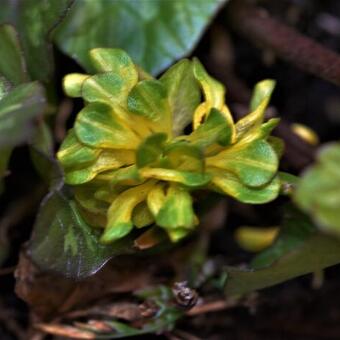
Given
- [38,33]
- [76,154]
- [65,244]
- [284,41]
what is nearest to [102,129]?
[76,154]

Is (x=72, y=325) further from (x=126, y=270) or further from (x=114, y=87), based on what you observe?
(x=114, y=87)

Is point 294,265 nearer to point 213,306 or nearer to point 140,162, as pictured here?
point 140,162

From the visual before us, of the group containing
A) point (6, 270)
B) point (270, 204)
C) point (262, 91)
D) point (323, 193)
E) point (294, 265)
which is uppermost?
point (323, 193)

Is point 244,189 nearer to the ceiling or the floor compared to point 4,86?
nearer to the floor

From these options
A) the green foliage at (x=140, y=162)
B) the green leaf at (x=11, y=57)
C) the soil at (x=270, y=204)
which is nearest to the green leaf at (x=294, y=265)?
the green foliage at (x=140, y=162)

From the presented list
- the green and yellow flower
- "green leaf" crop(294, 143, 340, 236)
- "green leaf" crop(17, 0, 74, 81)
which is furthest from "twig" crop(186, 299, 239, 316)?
"green leaf" crop(294, 143, 340, 236)
